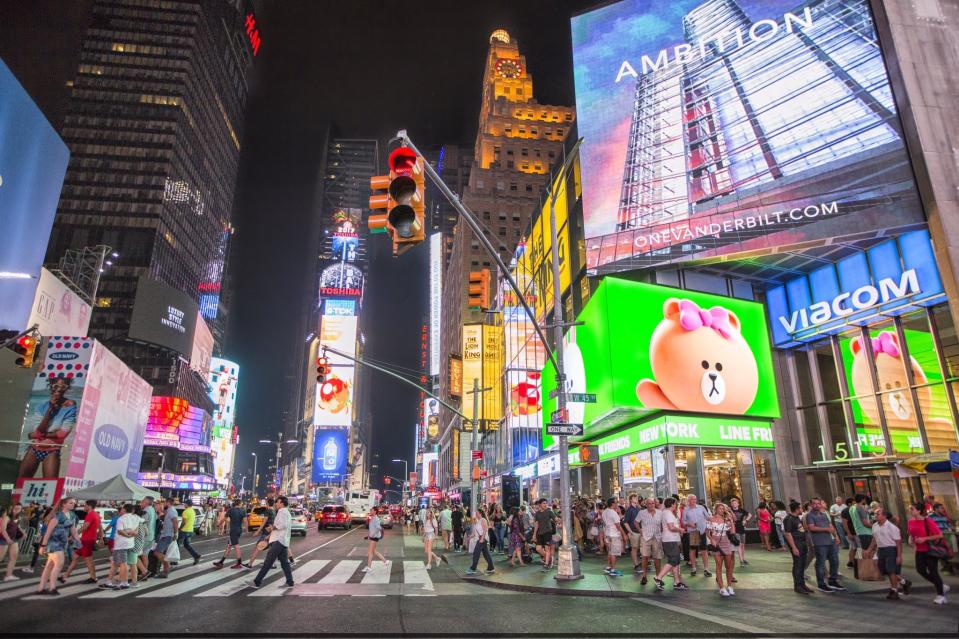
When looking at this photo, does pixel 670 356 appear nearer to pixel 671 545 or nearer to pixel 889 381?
pixel 889 381

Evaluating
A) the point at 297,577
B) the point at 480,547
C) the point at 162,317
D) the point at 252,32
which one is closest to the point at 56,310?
the point at 297,577

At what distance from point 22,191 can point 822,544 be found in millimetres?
43411

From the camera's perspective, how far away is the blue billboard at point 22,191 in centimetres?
3238

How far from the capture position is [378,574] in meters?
14.6

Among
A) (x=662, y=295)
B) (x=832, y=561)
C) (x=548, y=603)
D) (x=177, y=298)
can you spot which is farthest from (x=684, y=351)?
(x=177, y=298)

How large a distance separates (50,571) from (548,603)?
9693 millimetres

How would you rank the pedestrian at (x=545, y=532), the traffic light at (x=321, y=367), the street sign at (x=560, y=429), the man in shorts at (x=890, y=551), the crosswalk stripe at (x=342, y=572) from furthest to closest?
the traffic light at (x=321, y=367), the pedestrian at (x=545, y=532), the street sign at (x=560, y=429), the crosswalk stripe at (x=342, y=572), the man in shorts at (x=890, y=551)

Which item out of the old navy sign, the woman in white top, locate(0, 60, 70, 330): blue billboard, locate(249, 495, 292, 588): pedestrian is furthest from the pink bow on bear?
locate(0, 60, 70, 330): blue billboard

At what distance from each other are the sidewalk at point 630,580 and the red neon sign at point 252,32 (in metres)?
172

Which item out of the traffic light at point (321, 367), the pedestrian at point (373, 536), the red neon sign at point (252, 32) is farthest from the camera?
the red neon sign at point (252, 32)

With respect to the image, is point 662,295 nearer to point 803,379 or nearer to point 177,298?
point 803,379

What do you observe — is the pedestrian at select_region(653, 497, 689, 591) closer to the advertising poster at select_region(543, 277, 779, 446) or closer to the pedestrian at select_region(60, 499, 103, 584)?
the advertising poster at select_region(543, 277, 779, 446)

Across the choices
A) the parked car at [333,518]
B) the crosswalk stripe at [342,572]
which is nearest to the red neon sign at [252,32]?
the parked car at [333,518]

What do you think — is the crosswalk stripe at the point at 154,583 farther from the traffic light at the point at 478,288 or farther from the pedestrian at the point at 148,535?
the traffic light at the point at 478,288
